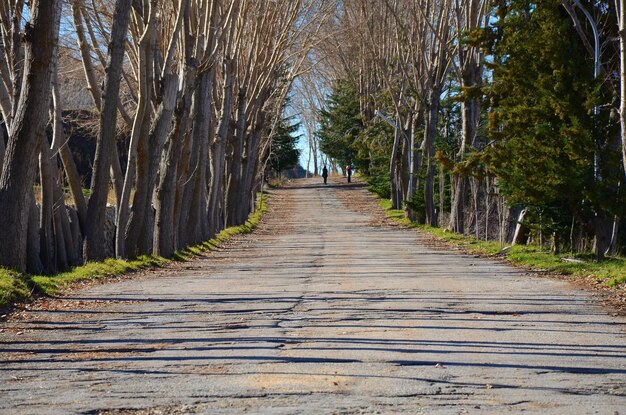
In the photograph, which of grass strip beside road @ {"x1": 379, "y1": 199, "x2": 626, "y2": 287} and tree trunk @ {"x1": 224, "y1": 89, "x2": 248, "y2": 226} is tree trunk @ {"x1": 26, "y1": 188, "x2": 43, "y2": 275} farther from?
tree trunk @ {"x1": 224, "y1": 89, "x2": 248, "y2": 226}

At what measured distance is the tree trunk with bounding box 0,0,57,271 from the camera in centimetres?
1433

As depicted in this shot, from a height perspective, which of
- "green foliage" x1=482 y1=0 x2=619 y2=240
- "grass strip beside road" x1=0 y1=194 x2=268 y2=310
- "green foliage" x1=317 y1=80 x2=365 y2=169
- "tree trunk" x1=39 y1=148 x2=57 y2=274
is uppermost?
"green foliage" x1=317 y1=80 x2=365 y2=169

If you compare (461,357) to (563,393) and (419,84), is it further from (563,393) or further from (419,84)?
(419,84)

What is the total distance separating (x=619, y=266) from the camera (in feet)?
61.1

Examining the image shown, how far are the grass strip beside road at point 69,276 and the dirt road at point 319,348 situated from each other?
420mm

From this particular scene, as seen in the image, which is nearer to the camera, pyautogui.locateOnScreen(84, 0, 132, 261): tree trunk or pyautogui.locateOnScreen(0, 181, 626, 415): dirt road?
pyautogui.locateOnScreen(0, 181, 626, 415): dirt road

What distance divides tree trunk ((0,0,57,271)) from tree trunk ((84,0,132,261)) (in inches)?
184

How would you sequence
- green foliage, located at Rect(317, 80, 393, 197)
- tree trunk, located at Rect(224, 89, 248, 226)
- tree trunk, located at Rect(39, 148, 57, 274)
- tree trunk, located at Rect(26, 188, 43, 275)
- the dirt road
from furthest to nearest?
green foliage, located at Rect(317, 80, 393, 197), tree trunk, located at Rect(224, 89, 248, 226), tree trunk, located at Rect(39, 148, 57, 274), tree trunk, located at Rect(26, 188, 43, 275), the dirt road

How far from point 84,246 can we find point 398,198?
126 ft

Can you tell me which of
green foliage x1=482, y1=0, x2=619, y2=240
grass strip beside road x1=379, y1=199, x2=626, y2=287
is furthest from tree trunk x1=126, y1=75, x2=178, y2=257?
grass strip beside road x1=379, y1=199, x2=626, y2=287

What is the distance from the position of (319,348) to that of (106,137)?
38.9 ft

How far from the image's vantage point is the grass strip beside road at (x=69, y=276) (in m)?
13.2

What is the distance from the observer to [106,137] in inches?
791

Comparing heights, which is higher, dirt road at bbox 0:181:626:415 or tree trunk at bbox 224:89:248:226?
tree trunk at bbox 224:89:248:226
